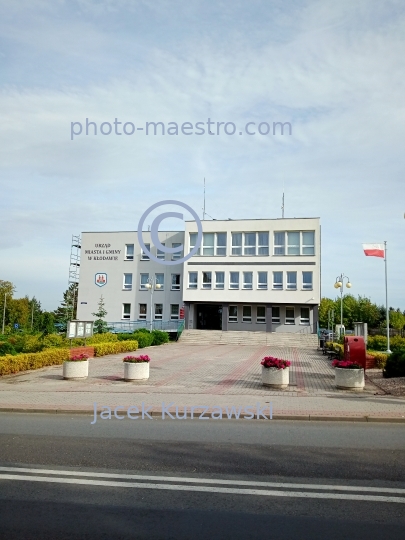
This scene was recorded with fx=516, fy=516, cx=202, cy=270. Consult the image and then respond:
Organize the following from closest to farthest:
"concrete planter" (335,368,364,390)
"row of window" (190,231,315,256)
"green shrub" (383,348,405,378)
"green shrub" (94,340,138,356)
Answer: "concrete planter" (335,368,364,390) < "green shrub" (383,348,405,378) < "green shrub" (94,340,138,356) < "row of window" (190,231,315,256)

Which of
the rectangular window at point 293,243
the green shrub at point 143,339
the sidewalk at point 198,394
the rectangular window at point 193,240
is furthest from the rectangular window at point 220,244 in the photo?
the sidewalk at point 198,394

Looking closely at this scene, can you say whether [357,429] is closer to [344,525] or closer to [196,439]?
[196,439]

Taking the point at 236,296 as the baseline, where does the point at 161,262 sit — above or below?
above

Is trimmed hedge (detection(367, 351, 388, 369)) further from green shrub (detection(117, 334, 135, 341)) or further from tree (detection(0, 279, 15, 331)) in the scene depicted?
tree (detection(0, 279, 15, 331))

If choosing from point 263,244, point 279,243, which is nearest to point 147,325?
point 263,244

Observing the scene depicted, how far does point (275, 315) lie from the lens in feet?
159

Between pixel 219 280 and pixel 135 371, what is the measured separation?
32.9 m

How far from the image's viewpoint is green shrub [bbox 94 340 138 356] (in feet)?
83.6

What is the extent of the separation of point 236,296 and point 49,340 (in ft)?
86.9

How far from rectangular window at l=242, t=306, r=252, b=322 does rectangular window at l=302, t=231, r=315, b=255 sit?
7.54 metres

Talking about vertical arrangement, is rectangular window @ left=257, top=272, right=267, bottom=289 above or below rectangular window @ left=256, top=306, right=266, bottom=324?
above

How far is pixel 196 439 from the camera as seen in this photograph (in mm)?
8750

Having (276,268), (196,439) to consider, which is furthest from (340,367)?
(276,268)

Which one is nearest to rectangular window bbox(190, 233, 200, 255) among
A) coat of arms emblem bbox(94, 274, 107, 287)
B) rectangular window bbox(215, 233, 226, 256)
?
rectangular window bbox(215, 233, 226, 256)
